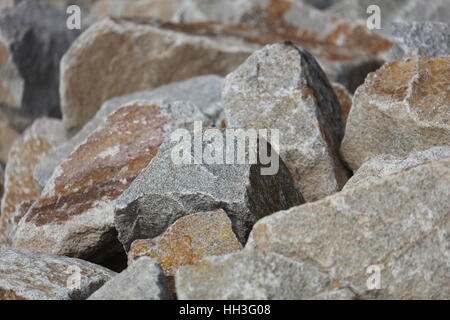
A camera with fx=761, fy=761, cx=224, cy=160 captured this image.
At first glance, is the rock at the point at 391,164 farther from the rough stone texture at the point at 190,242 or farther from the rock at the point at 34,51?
the rock at the point at 34,51

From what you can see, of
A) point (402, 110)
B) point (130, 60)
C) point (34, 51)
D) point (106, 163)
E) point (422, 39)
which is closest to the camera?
point (402, 110)

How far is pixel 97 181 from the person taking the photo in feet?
16.1

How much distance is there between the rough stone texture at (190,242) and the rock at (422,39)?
2.35 meters

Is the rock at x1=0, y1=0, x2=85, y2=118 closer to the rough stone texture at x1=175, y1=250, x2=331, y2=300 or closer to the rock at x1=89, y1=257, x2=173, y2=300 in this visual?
the rock at x1=89, y1=257, x2=173, y2=300

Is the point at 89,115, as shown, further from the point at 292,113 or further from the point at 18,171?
the point at 292,113

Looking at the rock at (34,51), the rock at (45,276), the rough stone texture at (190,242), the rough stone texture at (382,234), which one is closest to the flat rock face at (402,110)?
the rough stone texture at (382,234)

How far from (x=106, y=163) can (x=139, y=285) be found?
1775 mm

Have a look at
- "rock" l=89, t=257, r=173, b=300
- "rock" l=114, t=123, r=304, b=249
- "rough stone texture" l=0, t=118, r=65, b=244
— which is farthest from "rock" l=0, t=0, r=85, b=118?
"rock" l=89, t=257, r=173, b=300

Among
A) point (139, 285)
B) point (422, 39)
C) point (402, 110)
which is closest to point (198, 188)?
point (139, 285)

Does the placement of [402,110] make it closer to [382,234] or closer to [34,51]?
[382,234]

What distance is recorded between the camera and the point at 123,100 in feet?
21.0

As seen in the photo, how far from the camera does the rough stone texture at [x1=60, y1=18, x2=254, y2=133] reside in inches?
285

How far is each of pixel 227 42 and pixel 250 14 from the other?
4.09ft

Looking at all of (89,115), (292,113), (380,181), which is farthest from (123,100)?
(380,181)
